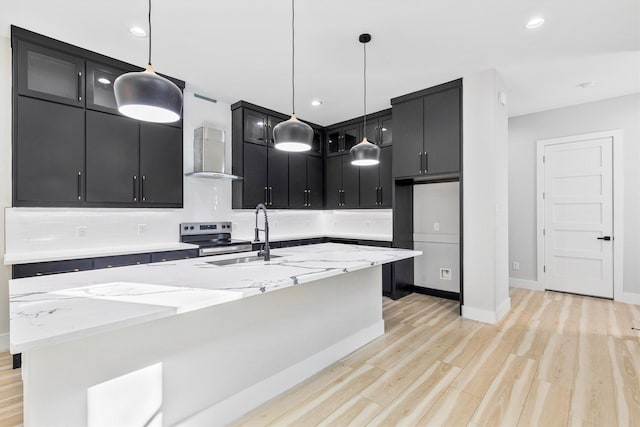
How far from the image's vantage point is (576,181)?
14.4 ft

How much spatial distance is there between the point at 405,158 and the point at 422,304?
1.98 metres

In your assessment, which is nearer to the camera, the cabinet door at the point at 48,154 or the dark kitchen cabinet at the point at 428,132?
the cabinet door at the point at 48,154

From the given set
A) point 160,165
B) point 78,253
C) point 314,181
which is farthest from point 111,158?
point 314,181

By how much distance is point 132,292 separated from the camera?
1.42 meters

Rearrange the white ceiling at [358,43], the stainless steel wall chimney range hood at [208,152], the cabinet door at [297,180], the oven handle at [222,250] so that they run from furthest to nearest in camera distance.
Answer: the cabinet door at [297,180], the stainless steel wall chimney range hood at [208,152], the oven handle at [222,250], the white ceiling at [358,43]

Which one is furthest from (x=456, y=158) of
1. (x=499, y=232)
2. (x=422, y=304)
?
(x=422, y=304)

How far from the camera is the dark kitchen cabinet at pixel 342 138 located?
17.0 ft

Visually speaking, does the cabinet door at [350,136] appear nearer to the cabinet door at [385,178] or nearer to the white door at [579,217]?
the cabinet door at [385,178]

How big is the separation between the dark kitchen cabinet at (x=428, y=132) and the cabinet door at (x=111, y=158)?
325 cm

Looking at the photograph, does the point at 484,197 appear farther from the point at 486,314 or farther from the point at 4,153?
the point at 4,153

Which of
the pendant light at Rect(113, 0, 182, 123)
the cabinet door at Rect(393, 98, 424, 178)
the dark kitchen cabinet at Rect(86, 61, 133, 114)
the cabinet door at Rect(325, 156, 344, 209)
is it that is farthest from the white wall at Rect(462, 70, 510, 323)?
the dark kitchen cabinet at Rect(86, 61, 133, 114)

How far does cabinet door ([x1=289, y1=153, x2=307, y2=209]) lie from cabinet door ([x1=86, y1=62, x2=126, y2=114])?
2.52 meters

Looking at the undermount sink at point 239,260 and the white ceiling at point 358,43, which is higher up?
the white ceiling at point 358,43

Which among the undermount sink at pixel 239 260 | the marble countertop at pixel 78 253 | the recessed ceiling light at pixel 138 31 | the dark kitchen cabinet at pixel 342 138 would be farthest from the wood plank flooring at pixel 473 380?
the dark kitchen cabinet at pixel 342 138
